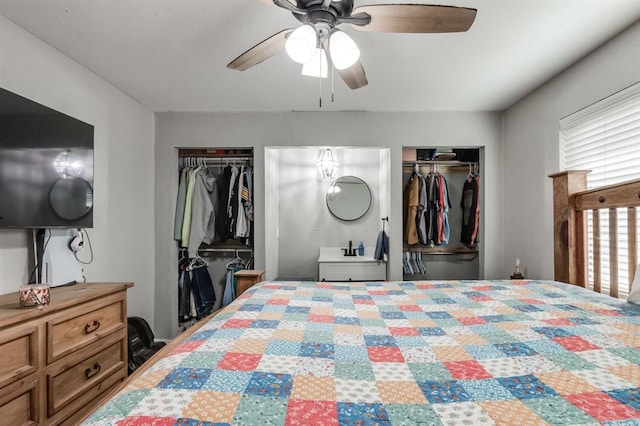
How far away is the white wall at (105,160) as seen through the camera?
177 centimetres

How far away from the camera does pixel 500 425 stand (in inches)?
23.6

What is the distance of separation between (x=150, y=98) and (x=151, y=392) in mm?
2769

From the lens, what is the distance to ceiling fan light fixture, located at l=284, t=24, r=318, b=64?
1.22m

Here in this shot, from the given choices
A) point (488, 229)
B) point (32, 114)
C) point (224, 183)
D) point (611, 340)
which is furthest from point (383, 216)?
point (32, 114)

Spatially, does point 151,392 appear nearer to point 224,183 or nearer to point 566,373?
point 566,373

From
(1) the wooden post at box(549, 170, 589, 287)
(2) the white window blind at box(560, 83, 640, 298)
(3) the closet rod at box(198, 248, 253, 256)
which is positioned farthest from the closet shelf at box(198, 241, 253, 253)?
(2) the white window blind at box(560, 83, 640, 298)

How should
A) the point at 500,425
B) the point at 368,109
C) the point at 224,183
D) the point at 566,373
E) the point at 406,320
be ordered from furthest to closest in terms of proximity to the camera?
the point at 224,183
the point at 368,109
the point at 406,320
the point at 566,373
the point at 500,425

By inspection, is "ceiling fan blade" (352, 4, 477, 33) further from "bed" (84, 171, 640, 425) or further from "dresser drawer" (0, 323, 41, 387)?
"dresser drawer" (0, 323, 41, 387)

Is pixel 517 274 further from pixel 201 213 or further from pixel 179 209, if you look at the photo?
pixel 179 209

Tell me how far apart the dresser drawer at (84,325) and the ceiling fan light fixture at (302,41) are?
1.68 m

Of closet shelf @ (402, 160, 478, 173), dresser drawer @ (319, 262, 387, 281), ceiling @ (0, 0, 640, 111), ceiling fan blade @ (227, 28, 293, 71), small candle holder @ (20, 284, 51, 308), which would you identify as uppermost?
ceiling @ (0, 0, 640, 111)

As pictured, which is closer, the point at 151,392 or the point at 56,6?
the point at 151,392

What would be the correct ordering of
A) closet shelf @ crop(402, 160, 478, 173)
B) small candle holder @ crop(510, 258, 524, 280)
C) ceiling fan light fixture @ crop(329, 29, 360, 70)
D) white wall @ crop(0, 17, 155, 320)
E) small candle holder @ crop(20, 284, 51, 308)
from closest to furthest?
ceiling fan light fixture @ crop(329, 29, 360, 70)
small candle holder @ crop(20, 284, 51, 308)
white wall @ crop(0, 17, 155, 320)
small candle holder @ crop(510, 258, 524, 280)
closet shelf @ crop(402, 160, 478, 173)

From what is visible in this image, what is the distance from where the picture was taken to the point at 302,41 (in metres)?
1.22
